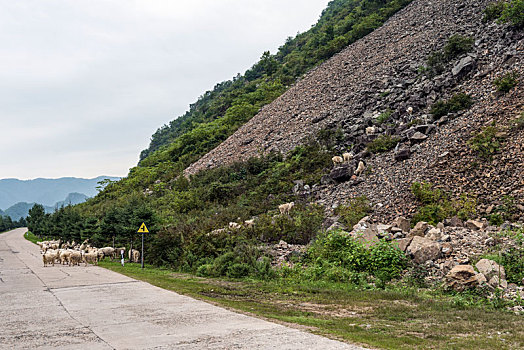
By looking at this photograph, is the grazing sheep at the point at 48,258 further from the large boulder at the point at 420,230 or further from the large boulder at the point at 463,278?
the large boulder at the point at 463,278

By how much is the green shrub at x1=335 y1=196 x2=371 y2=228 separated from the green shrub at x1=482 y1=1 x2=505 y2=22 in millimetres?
19188

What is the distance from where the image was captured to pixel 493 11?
89.0ft

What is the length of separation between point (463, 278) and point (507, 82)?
12728 mm

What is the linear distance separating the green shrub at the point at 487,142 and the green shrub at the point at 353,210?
4.98m

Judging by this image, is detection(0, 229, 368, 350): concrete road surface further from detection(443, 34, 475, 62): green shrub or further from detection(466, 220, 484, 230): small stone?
detection(443, 34, 475, 62): green shrub

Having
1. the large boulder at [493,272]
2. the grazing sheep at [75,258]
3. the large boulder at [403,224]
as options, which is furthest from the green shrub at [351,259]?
the grazing sheep at [75,258]

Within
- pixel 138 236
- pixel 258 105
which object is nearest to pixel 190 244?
pixel 138 236

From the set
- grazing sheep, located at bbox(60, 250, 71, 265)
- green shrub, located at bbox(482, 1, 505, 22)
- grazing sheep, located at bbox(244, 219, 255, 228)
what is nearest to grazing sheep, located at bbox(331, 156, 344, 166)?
grazing sheep, located at bbox(244, 219, 255, 228)

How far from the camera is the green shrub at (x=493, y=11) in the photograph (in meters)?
26.8

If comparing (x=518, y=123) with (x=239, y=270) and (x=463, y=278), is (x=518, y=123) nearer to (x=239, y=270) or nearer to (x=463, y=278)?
(x=463, y=278)

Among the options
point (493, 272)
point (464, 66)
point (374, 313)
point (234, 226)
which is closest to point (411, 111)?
point (464, 66)

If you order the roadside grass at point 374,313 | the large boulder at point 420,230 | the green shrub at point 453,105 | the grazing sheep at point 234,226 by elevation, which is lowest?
the roadside grass at point 374,313

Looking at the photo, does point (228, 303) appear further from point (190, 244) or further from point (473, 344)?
point (190, 244)

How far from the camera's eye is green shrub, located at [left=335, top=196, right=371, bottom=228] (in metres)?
16.3
